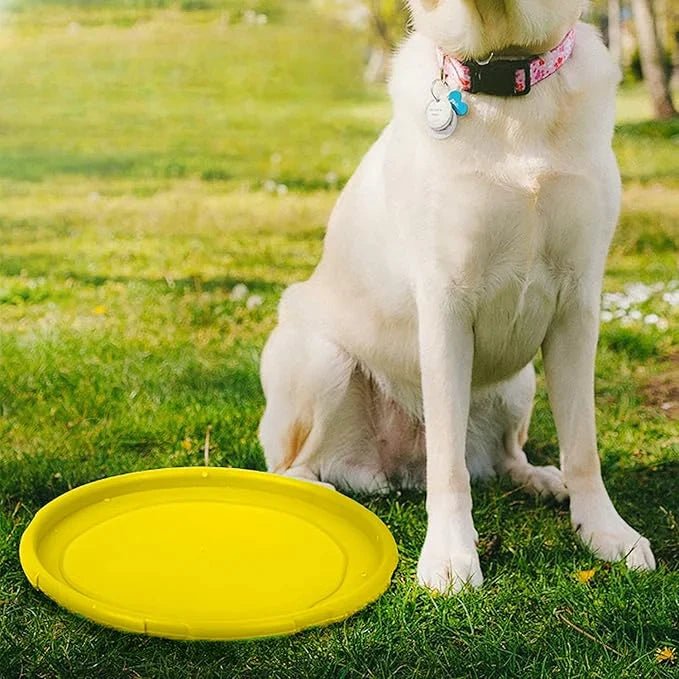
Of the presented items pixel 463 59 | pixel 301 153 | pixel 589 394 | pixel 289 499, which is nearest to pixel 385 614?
pixel 289 499

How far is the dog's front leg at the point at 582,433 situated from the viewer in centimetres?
287

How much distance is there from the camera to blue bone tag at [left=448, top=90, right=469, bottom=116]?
266cm

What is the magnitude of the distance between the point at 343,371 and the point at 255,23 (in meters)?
10.7

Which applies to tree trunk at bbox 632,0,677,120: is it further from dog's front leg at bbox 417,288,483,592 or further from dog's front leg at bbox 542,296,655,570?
dog's front leg at bbox 417,288,483,592

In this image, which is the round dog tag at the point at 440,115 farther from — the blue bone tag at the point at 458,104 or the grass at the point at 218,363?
the grass at the point at 218,363

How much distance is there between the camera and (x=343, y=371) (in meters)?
3.24

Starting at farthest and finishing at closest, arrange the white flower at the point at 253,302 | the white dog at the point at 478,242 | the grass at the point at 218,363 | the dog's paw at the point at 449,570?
the white flower at the point at 253,302 → the dog's paw at the point at 449,570 → the white dog at the point at 478,242 → the grass at the point at 218,363

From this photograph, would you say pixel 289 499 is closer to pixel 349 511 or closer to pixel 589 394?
pixel 349 511

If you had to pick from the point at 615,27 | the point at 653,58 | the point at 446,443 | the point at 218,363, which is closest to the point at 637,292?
the point at 218,363

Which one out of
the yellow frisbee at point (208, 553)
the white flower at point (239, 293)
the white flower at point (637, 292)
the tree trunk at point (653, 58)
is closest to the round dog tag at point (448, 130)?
the yellow frisbee at point (208, 553)

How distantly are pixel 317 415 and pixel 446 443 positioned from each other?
1.90 feet

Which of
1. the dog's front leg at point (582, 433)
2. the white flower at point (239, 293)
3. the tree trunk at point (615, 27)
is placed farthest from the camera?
the tree trunk at point (615, 27)

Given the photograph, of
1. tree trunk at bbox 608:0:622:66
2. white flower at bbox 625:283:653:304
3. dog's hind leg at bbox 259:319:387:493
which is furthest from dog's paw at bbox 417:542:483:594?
tree trunk at bbox 608:0:622:66

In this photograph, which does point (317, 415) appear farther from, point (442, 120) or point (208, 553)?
point (442, 120)
